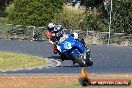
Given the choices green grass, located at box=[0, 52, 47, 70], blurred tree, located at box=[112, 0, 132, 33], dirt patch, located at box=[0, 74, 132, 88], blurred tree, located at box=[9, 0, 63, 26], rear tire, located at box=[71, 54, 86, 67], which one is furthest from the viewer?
blurred tree, located at box=[9, 0, 63, 26]

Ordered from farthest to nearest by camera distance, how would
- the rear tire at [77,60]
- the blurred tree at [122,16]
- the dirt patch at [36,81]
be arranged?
the blurred tree at [122,16] → the rear tire at [77,60] → the dirt patch at [36,81]

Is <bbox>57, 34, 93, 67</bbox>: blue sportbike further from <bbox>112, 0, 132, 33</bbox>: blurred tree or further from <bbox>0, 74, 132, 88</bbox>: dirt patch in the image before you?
<bbox>112, 0, 132, 33</bbox>: blurred tree

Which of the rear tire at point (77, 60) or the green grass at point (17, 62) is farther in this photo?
the rear tire at point (77, 60)

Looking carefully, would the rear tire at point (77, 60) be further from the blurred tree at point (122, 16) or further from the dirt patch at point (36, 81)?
the blurred tree at point (122, 16)

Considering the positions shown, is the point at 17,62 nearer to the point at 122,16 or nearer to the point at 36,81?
the point at 36,81

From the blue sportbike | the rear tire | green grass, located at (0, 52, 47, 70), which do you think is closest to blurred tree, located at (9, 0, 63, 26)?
green grass, located at (0, 52, 47, 70)

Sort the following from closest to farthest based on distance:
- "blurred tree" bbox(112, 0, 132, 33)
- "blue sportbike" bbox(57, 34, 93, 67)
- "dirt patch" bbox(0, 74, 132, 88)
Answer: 1. "dirt patch" bbox(0, 74, 132, 88)
2. "blue sportbike" bbox(57, 34, 93, 67)
3. "blurred tree" bbox(112, 0, 132, 33)

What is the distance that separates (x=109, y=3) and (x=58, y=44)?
1895cm

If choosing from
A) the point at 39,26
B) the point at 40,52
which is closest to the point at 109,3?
the point at 39,26

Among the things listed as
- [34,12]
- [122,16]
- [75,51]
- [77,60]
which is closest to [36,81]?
[77,60]

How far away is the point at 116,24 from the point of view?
3659 cm

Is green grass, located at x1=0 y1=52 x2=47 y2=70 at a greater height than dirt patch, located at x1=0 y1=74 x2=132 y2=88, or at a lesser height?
lesser

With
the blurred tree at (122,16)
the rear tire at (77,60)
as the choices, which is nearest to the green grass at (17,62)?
the rear tire at (77,60)

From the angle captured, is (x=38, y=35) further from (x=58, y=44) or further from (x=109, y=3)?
(x=58, y=44)
